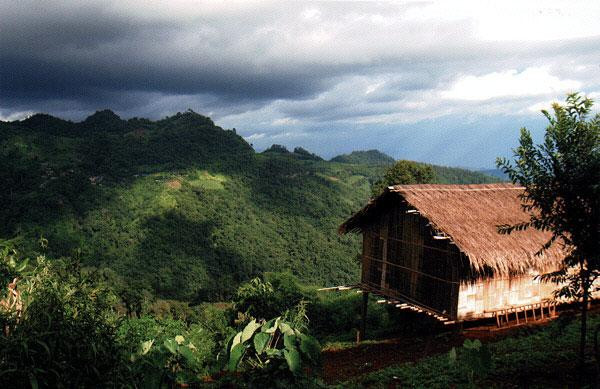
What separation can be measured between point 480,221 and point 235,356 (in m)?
11.9

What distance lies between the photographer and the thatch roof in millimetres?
12586

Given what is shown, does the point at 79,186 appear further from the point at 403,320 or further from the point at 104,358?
the point at 104,358

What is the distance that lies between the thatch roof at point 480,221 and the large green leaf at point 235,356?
9670 millimetres

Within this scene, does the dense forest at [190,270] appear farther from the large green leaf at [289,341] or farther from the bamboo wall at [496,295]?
the bamboo wall at [496,295]

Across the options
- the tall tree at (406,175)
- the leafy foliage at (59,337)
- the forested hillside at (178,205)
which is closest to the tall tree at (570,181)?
the leafy foliage at (59,337)

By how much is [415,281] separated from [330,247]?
5281cm

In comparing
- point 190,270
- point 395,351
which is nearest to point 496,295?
point 395,351

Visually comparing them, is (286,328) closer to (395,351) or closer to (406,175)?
(395,351)

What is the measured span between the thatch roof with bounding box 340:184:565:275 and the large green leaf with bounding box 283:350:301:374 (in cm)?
960

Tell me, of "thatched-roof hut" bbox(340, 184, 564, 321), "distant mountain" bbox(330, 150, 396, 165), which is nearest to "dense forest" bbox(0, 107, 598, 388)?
"thatched-roof hut" bbox(340, 184, 564, 321)

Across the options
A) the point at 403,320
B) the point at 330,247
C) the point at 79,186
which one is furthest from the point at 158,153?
the point at 403,320

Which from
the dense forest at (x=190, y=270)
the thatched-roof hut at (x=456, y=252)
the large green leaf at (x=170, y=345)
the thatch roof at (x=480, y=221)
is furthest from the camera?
the thatched-roof hut at (x=456, y=252)

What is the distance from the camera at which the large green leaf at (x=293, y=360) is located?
11.7 feet

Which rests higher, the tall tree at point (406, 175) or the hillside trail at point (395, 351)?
the tall tree at point (406, 175)
